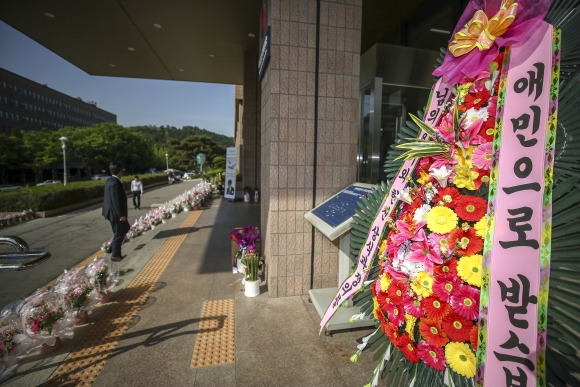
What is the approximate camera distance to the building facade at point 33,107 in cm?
4672

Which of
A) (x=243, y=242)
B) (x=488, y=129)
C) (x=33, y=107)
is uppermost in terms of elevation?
(x=33, y=107)

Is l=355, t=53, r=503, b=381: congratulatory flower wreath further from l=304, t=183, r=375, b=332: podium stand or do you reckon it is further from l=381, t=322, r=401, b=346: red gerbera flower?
l=304, t=183, r=375, b=332: podium stand

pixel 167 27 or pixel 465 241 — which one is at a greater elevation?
pixel 167 27

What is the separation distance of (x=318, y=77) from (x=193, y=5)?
5.57m

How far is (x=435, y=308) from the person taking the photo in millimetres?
1123

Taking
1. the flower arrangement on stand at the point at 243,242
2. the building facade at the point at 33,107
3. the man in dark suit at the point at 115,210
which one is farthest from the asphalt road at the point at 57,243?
the building facade at the point at 33,107

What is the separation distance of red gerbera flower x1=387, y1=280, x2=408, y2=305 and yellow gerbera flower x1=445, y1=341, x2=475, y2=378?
0.24 metres

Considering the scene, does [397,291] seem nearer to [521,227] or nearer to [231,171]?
[521,227]

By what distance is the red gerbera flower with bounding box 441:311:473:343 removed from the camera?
1054 mm

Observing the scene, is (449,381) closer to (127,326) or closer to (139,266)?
(127,326)

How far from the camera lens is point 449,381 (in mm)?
1118

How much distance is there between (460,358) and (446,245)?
1.44 feet

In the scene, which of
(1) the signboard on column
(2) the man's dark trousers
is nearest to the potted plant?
(2) the man's dark trousers

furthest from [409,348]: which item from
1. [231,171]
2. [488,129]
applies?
[231,171]
